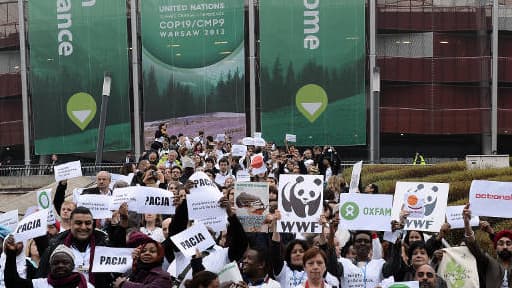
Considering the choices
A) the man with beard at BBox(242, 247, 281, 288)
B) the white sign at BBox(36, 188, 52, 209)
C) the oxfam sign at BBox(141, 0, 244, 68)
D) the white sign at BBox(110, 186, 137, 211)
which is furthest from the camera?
the oxfam sign at BBox(141, 0, 244, 68)

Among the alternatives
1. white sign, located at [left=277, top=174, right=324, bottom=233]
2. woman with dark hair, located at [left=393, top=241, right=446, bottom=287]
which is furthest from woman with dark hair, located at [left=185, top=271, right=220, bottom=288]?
white sign, located at [left=277, top=174, right=324, bottom=233]

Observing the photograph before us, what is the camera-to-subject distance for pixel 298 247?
994 cm

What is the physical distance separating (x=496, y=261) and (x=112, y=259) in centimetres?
355

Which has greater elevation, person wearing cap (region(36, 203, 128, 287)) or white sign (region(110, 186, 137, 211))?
white sign (region(110, 186, 137, 211))

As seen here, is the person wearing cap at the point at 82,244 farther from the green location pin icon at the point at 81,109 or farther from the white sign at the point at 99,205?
the green location pin icon at the point at 81,109

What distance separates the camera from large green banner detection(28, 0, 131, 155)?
146ft

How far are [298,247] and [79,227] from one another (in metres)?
1.86

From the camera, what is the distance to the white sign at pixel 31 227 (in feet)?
32.5

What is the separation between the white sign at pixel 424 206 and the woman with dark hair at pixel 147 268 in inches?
139

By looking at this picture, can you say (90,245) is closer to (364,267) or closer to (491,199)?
(364,267)

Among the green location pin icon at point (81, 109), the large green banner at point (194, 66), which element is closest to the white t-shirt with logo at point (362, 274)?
the large green banner at point (194, 66)

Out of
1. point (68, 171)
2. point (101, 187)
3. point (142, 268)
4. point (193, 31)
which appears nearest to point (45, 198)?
point (101, 187)

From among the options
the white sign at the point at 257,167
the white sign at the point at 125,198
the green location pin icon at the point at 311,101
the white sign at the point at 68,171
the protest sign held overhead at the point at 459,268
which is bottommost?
the protest sign held overhead at the point at 459,268

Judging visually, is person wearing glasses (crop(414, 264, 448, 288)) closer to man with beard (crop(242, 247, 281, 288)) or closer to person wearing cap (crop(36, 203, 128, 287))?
man with beard (crop(242, 247, 281, 288))
